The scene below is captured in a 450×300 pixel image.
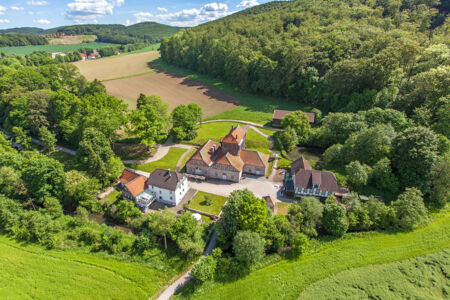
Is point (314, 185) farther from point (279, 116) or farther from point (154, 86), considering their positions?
point (154, 86)

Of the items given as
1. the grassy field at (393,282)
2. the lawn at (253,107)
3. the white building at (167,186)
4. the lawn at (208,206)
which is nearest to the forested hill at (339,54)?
the lawn at (253,107)

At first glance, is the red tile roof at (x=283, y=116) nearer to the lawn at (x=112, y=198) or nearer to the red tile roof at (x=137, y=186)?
the red tile roof at (x=137, y=186)

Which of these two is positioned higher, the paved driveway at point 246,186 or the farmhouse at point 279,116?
the farmhouse at point 279,116

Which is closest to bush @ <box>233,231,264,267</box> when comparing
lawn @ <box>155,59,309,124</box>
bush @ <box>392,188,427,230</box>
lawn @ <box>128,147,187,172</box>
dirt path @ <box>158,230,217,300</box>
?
dirt path @ <box>158,230,217,300</box>

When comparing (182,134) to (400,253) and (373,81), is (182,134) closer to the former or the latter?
(400,253)

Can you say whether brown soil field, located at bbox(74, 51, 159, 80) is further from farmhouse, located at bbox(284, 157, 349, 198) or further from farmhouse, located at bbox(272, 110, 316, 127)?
farmhouse, located at bbox(284, 157, 349, 198)

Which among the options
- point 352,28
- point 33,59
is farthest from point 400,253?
point 33,59
